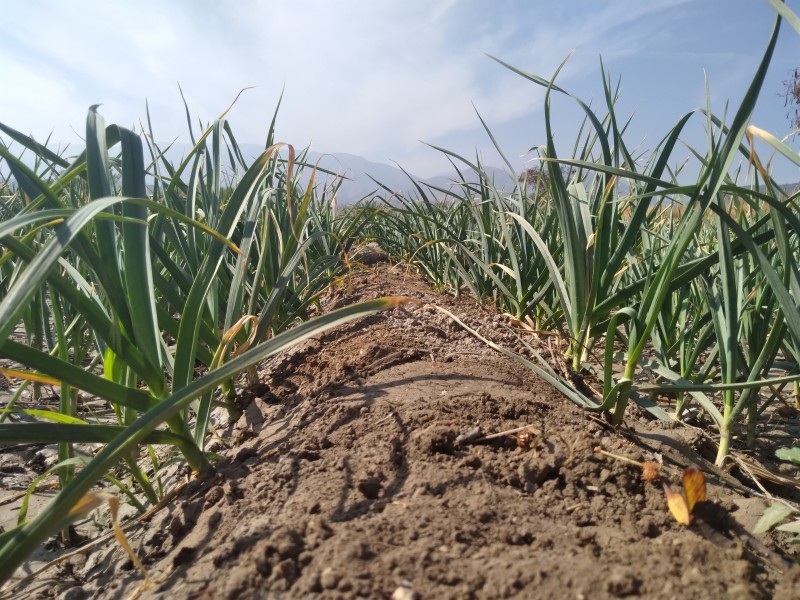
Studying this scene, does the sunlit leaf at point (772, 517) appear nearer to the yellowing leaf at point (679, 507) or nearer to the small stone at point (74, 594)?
the yellowing leaf at point (679, 507)

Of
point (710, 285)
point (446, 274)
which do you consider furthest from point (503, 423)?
point (446, 274)

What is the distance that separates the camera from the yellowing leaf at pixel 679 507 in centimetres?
70

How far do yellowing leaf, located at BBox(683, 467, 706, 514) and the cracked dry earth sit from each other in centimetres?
3

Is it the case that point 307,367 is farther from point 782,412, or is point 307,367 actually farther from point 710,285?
point 782,412

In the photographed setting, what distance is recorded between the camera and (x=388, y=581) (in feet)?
1.89

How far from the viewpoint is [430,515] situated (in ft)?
2.25

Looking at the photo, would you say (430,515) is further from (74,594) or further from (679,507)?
(74,594)

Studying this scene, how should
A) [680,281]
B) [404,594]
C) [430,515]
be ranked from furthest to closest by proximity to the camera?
[680,281] < [430,515] < [404,594]

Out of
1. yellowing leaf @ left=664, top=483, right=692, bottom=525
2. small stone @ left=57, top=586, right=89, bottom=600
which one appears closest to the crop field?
yellowing leaf @ left=664, top=483, right=692, bottom=525

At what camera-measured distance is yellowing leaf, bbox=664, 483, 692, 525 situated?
0.70 metres

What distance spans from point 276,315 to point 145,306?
0.73m

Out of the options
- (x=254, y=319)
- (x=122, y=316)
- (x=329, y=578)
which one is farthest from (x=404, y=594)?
(x=254, y=319)

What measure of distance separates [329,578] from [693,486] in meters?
0.49

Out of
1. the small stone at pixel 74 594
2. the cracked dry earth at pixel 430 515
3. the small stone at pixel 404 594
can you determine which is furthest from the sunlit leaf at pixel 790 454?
the small stone at pixel 74 594
